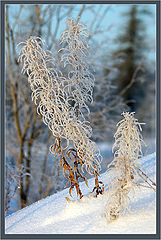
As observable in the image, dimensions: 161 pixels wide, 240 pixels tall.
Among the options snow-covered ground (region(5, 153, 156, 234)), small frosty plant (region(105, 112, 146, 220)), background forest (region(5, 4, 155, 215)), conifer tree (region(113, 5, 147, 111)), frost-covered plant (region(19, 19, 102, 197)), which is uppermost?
conifer tree (region(113, 5, 147, 111))

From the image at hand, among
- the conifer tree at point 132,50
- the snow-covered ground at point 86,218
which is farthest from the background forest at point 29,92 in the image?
the conifer tree at point 132,50

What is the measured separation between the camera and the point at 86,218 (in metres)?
2.21

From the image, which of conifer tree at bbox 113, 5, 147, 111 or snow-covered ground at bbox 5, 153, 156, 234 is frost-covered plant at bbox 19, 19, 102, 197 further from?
conifer tree at bbox 113, 5, 147, 111

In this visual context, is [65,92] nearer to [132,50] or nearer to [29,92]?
[29,92]

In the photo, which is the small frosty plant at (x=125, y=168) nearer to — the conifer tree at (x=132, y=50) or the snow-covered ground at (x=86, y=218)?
the snow-covered ground at (x=86, y=218)

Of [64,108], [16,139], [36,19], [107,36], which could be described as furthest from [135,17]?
[64,108]

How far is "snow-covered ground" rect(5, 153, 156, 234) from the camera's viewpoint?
2025 millimetres

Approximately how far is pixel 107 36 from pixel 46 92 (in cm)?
520

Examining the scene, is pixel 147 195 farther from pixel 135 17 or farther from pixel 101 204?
pixel 135 17

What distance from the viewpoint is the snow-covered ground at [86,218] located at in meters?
2.03

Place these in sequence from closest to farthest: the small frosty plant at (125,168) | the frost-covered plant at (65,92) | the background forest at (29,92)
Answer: the small frosty plant at (125,168) < the frost-covered plant at (65,92) < the background forest at (29,92)

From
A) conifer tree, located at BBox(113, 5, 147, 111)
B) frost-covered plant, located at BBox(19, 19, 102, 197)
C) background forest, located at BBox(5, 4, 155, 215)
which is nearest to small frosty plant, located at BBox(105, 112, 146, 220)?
frost-covered plant, located at BBox(19, 19, 102, 197)

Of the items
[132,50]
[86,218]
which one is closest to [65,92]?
[86,218]

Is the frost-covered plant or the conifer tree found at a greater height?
the conifer tree
